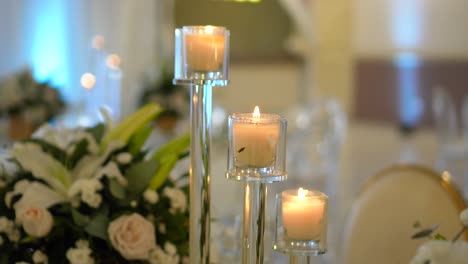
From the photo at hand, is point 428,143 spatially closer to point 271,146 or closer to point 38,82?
point 38,82

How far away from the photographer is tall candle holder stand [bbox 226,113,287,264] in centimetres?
99

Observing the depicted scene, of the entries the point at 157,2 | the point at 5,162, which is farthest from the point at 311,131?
the point at 5,162

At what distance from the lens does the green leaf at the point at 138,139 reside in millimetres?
1398

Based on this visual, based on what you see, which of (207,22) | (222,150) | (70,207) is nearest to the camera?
(70,207)

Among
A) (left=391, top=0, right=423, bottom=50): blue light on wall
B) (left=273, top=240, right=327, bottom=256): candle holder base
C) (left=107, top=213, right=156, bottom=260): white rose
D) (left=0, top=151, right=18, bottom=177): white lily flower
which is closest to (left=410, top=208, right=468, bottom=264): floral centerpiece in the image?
(left=273, top=240, right=327, bottom=256): candle holder base

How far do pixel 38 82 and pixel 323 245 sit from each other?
2.65m

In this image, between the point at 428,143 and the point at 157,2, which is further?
the point at 428,143

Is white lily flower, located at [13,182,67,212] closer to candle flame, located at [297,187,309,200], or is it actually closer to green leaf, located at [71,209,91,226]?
green leaf, located at [71,209,91,226]

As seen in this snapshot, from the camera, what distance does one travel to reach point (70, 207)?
1.29 metres

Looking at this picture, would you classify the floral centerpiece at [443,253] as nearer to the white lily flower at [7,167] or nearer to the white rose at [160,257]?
the white rose at [160,257]

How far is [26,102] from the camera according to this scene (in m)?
3.35

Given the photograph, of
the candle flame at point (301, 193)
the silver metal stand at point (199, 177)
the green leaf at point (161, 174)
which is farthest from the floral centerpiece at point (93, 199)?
the candle flame at point (301, 193)

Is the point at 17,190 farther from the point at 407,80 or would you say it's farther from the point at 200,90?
the point at 407,80

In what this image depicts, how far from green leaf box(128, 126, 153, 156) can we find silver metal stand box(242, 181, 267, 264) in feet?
1.40
